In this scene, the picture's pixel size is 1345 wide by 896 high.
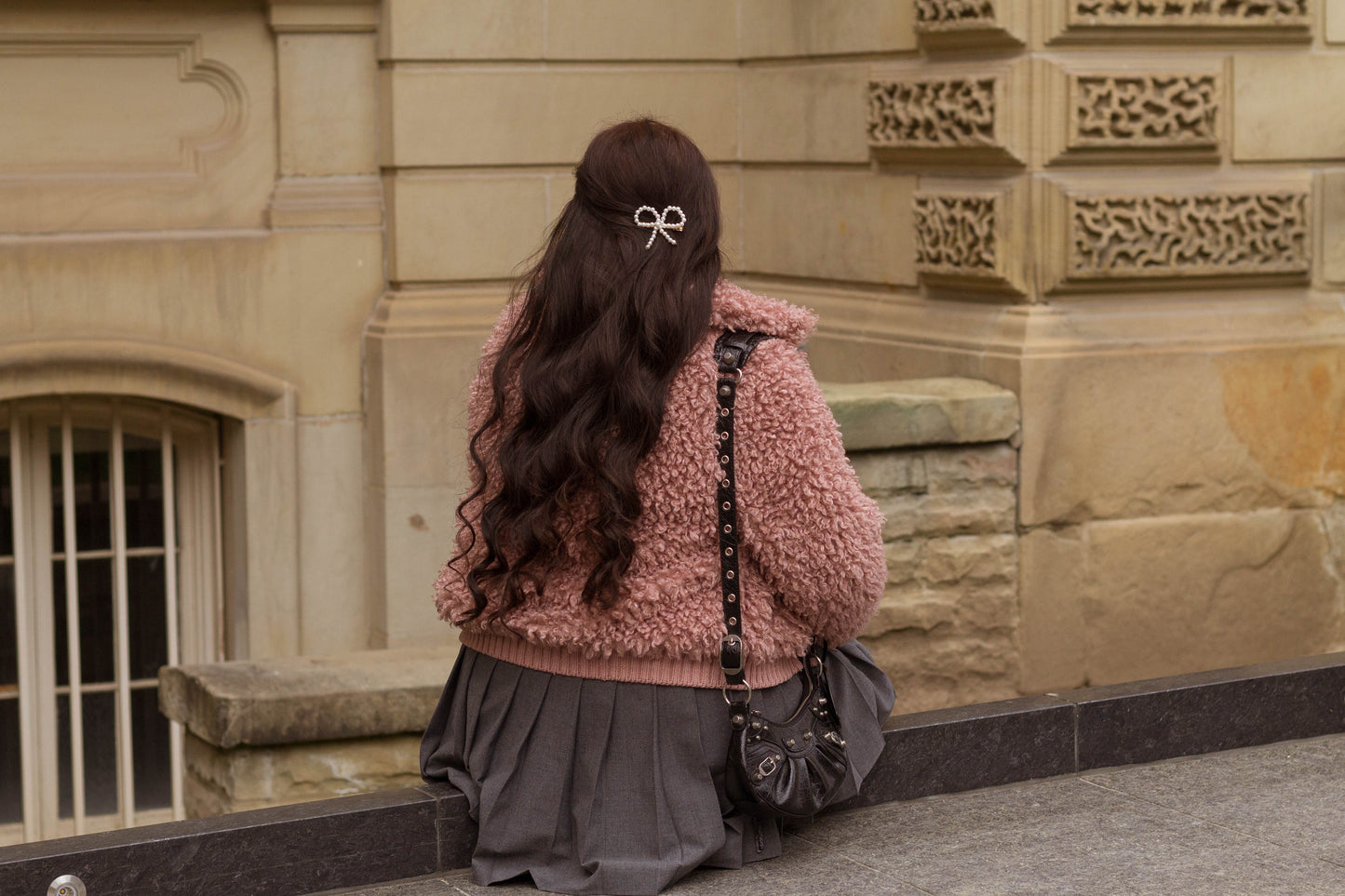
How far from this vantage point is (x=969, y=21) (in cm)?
582

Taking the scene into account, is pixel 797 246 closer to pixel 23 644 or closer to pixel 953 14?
pixel 953 14

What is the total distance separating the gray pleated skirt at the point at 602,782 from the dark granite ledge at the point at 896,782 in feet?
0.59

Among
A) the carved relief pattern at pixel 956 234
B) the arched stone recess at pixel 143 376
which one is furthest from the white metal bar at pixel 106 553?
the carved relief pattern at pixel 956 234

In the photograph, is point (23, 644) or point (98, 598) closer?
point (23, 644)

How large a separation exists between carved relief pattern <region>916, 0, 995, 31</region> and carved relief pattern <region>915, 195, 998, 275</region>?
55 centimetres

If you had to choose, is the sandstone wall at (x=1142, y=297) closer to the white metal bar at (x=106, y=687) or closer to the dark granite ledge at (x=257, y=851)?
the dark granite ledge at (x=257, y=851)

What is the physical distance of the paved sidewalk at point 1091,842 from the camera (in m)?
3.88

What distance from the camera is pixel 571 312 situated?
367 centimetres

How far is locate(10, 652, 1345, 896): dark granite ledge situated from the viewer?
369 cm

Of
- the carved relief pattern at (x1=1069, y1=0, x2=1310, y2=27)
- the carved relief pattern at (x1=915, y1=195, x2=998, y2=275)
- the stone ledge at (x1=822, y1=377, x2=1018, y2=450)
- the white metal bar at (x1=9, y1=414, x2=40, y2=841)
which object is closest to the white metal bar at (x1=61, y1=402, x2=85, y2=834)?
the white metal bar at (x1=9, y1=414, x2=40, y2=841)

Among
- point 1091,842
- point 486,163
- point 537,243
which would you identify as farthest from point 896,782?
point 486,163

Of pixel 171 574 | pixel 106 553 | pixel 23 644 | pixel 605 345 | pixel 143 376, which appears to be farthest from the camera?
pixel 171 574

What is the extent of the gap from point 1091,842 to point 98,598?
4434 mm

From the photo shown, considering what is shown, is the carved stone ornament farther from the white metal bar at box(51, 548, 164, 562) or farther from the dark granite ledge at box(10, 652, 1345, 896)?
the white metal bar at box(51, 548, 164, 562)
